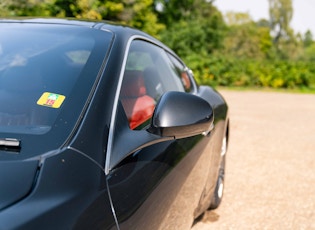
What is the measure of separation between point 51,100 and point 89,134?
0.27 metres

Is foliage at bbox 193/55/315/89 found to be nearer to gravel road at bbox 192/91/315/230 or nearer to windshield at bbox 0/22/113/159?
gravel road at bbox 192/91/315/230

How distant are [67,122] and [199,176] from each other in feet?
4.28

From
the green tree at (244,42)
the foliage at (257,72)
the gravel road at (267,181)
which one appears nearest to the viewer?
the gravel road at (267,181)

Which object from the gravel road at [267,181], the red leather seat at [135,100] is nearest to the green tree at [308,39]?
the gravel road at [267,181]

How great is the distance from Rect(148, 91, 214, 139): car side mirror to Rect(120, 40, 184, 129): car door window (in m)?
0.28

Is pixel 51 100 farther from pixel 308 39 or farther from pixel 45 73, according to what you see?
pixel 308 39

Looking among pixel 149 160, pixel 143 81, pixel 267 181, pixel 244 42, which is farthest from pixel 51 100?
pixel 244 42

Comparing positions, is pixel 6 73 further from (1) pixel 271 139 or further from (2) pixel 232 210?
(1) pixel 271 139

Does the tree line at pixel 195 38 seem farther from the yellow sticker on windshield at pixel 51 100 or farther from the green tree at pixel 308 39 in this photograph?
the green tree at pixel 308 39

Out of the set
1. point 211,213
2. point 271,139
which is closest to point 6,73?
point 211,213

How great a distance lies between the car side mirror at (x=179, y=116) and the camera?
5.57ft

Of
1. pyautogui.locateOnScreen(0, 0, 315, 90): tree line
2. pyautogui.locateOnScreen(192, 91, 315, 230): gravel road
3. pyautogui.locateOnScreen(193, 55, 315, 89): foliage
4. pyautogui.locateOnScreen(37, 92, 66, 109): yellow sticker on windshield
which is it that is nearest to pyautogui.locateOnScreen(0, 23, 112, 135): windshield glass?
pyautogui.locateOnScreen(37, 92, 66, 109): yellow sticker on windshield

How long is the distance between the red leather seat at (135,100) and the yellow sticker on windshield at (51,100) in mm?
414

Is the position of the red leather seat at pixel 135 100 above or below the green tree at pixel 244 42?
above
